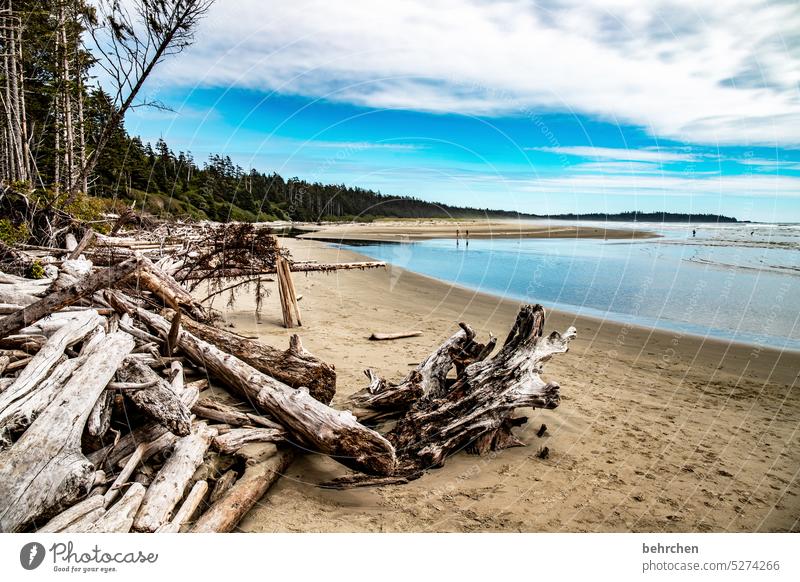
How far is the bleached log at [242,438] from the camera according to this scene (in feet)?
16.0

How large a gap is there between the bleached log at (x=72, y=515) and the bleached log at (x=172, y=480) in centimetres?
33

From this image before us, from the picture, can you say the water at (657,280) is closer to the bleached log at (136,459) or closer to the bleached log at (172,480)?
the bleached log at (172,480)

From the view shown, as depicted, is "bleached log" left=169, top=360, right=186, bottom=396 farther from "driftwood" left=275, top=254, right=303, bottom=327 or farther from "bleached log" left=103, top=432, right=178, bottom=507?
"driftwood" left=275, top=254, right=303, bottom=327

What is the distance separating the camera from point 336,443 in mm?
4969

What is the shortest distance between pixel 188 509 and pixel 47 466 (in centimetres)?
108

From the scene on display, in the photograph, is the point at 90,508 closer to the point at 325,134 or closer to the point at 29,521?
the point at 29,521

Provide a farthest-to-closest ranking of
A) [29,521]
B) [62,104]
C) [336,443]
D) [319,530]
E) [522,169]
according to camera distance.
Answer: [62,104] → [522,169] → [336,443] → [319,530] → [29,521]

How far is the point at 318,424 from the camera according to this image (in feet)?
16.5

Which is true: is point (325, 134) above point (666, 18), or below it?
below

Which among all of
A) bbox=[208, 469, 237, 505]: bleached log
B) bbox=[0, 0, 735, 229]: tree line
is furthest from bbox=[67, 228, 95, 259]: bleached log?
bbox=[208, 469, 237, 505]: bleached log

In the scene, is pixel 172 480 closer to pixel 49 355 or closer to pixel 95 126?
pixel 49 355

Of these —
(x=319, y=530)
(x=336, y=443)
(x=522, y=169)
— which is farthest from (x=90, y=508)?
(x=522, y=169)
